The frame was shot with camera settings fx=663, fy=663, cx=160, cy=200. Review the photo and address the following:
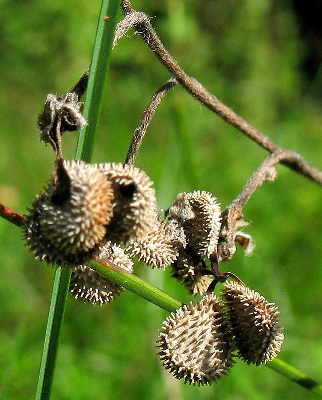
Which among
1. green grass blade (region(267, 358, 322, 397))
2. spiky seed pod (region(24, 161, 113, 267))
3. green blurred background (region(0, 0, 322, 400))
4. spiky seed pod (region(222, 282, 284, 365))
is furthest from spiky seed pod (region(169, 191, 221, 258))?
green blurred background (region(0, 0, 322, 400))

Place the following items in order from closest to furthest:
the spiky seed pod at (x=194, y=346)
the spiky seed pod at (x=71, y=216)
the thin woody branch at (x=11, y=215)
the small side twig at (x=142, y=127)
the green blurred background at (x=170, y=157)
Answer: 1. the spiky seed pod at (x=71, y=216)
2. the thin woody branch at (x=11, y=215)
3. the spiky seed pod at (x=194, y=346)
4. the small side twig at (x=142, y=127)
5. the green blurred background at (x=170, y=157)

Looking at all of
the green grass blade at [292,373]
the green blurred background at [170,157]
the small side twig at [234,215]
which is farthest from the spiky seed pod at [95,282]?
the green blurred background at [170,157]

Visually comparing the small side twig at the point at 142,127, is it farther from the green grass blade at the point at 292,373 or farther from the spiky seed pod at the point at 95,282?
the green grass blade at the point at 292,373

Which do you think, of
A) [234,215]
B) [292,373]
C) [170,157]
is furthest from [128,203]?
[170,157]

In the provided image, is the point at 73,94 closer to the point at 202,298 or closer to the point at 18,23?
the point at 202,298

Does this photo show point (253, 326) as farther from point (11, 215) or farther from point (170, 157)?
point (170, 157)

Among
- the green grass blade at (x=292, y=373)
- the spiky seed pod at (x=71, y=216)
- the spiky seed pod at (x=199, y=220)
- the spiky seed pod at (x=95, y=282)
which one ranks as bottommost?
the spiky seed pod at (x=71, y=216)

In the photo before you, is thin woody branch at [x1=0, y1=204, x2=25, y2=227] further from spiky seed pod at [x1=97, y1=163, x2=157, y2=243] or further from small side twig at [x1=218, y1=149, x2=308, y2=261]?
small side twig at [x1=218, y1=149, x2=308, y2=261]

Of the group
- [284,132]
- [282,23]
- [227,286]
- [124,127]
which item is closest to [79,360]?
[227,286]
